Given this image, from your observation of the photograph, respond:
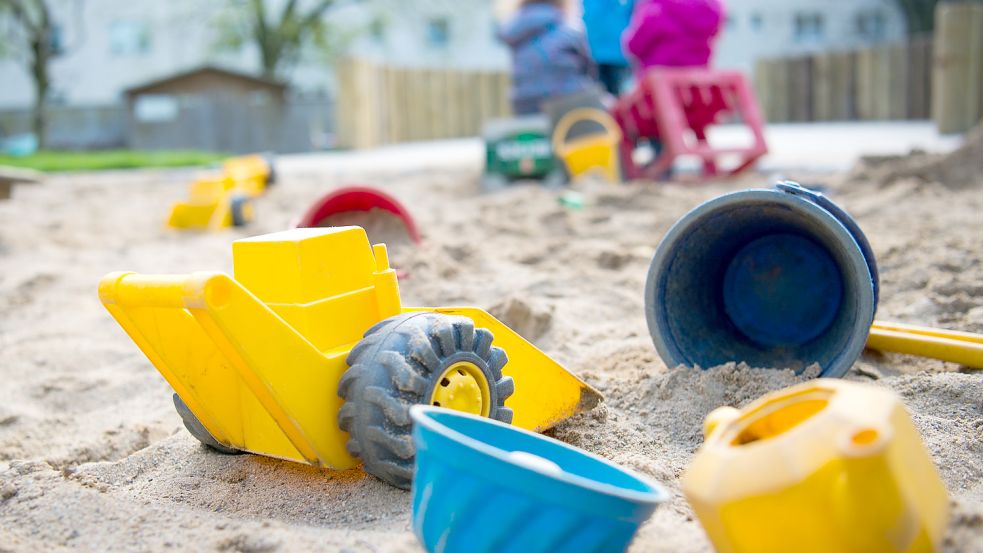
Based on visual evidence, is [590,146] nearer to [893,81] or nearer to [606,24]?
[606,24]

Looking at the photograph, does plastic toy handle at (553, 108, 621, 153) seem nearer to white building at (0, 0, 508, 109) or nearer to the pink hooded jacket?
the pink hooded jacket

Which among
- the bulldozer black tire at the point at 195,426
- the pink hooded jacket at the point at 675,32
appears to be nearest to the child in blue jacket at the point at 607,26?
the pink hooded jacket at the point at 675,32

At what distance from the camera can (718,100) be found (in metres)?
6.78

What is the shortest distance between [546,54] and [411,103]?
7.75 m

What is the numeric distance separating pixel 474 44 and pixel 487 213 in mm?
21610

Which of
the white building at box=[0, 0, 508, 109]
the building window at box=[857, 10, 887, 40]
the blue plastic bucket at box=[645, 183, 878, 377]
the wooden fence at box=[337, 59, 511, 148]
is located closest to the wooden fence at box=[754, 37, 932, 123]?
the wooden fence at box=[337, 59, 511, 148]

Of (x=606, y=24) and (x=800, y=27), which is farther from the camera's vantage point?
(x=800, y=27)

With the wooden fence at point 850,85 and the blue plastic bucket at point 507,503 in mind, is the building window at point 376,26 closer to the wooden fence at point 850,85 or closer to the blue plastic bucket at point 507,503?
the wooden fence at point 850,85

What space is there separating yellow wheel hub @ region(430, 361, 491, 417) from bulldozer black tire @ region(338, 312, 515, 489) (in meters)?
0.01

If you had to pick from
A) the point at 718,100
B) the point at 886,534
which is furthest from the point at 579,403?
the point at 718,100

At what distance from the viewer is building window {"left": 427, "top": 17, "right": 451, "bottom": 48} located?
26109 millimetres

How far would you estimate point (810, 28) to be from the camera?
27.4 meters

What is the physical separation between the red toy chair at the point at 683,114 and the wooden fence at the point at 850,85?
8.26m

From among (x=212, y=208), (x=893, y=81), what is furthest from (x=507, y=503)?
(x=893, y=81)
